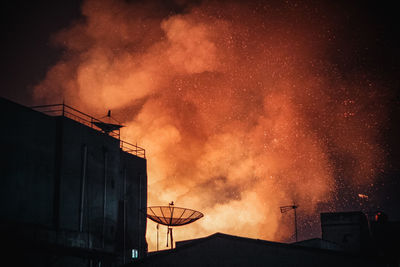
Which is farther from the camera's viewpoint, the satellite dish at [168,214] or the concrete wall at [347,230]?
the concrete wall at [347,230]

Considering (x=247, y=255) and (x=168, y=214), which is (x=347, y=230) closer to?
(x=168, y=214)

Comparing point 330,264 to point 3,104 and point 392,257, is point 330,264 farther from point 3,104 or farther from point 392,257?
point 3,104

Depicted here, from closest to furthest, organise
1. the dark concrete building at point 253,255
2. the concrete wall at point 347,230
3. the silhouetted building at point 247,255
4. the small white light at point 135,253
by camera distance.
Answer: the dark concrete building at point 253,255 → the silhouetted building at point 247,255 → the small white light at point 135,253 → the concrete wall at point 347,230

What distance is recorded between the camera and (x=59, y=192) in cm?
3064

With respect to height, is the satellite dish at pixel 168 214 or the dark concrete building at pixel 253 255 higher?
the satellite dish at pixel 168 214

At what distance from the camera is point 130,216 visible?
4234 cm

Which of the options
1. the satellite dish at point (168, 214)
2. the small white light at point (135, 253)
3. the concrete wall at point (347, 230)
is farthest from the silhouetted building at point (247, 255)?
the concrete wall at point (347, 230)

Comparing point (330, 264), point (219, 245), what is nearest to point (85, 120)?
point (219, 245)

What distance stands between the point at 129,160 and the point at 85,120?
27.4ft

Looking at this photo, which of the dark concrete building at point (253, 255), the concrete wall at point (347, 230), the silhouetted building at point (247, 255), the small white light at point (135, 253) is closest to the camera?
the dark concrete building at point (253, 255)

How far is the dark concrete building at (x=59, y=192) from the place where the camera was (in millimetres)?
26522

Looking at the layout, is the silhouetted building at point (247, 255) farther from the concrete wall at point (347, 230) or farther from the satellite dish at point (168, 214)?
the concrete wall at point (347, 230)

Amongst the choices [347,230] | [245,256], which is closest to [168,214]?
[245,256]

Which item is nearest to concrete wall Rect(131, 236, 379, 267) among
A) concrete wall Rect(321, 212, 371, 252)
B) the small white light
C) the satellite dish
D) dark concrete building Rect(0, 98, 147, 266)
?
dark concrete building Rect(0, 98, 147, 266)
